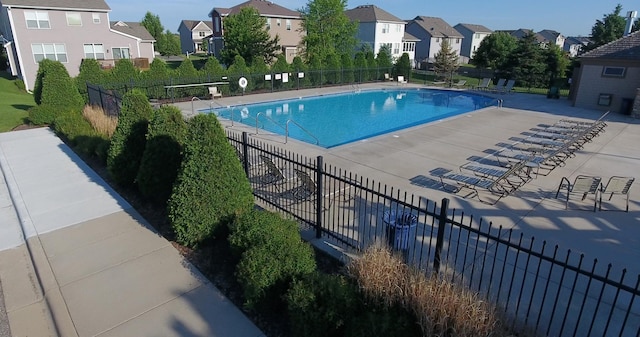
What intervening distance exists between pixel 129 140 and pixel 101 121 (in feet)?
17.1

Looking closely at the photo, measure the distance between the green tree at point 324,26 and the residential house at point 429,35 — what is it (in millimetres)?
21570

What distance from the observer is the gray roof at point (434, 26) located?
57281 millimetres

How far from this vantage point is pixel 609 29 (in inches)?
1540

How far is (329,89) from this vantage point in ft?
94.1

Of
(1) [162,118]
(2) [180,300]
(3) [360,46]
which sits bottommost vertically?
(2) [180,300]

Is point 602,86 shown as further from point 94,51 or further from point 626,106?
point 94,51

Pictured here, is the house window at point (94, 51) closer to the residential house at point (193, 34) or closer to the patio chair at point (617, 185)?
the patio chair at point (617, 185)

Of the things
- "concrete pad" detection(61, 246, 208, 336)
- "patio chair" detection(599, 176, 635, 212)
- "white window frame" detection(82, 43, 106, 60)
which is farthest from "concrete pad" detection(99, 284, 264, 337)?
"white window frame" detection(82, 43, 106, 60)

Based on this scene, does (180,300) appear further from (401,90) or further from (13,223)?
(401,90)

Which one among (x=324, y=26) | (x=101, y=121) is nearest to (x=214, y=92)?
(x=101, y=121)

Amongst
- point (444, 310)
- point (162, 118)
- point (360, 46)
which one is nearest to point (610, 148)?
point (444, 310)

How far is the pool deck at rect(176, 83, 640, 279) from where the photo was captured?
6.40 m

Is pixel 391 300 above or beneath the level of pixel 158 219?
above

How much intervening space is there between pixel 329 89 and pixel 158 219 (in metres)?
23.3
